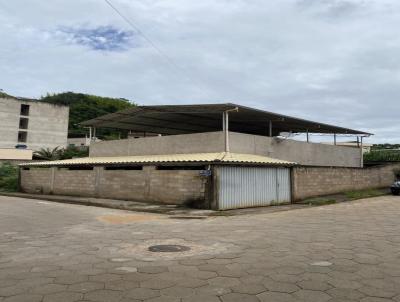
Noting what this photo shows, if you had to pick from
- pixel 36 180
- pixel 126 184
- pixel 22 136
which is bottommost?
pixel 126 184

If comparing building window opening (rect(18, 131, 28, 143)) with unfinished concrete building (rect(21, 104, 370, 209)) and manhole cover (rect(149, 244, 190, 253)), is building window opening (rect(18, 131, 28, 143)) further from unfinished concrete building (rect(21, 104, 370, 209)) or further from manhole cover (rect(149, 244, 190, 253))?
manhole cover (rect(149, 244, 190, 253))

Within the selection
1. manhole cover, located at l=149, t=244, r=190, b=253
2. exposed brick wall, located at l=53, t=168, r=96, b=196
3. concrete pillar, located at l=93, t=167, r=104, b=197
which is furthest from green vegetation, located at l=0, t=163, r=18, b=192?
manhole cover, located at l=149, t=244, r=190, b=253

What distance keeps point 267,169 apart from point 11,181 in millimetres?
21827

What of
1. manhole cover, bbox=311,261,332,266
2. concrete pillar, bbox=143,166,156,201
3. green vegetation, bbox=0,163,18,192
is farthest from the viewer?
green vegetation, bbox=0,163,18,192

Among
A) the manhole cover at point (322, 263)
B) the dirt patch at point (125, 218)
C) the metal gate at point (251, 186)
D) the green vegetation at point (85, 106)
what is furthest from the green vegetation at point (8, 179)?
the green vegetation at point (85, 106)

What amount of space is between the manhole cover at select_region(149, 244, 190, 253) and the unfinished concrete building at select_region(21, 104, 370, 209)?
8.43 m

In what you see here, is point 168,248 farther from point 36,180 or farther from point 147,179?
point 36,180

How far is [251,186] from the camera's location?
60.1ft

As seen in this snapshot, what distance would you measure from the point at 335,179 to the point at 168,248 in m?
19.2

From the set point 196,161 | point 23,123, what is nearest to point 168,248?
point 196,161

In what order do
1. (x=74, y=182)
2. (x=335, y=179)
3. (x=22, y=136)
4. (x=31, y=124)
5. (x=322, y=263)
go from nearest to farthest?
(x=322, y=263)
(x=74, y=182)
(x=335, y=179)
(x=31, y=124)
(x=22, y=136)

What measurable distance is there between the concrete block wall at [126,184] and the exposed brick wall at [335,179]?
19.9ft

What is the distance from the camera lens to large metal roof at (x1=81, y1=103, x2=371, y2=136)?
2148 centimetres

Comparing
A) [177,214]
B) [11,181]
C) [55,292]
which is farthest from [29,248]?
[11,181]
